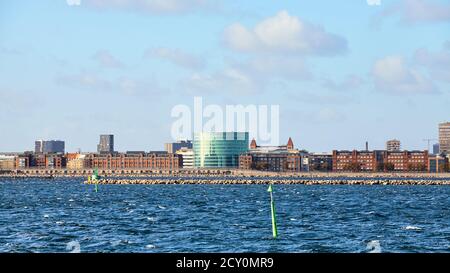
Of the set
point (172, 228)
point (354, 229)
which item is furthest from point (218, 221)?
point (354, 229)

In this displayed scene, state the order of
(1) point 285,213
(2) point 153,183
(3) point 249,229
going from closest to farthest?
(3) point 249,229 → (1) point 285,213 → (2) point 153,183

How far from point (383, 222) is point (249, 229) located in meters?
11.8

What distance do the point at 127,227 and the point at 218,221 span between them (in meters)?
7.15

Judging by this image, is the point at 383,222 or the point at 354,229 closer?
the point at 354,229

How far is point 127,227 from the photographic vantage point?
153ft

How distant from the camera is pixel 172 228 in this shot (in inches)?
1799

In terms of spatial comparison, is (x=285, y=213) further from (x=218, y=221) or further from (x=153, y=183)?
(x=153, y=183)

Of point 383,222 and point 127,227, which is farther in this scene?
point 383,222
